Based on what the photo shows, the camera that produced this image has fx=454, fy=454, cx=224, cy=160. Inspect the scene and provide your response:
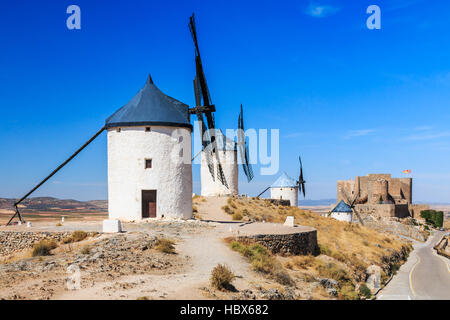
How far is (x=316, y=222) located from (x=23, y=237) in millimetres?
21325

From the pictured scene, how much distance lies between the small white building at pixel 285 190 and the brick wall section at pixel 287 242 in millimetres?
27081

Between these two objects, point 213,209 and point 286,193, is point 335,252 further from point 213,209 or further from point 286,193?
point 286,193

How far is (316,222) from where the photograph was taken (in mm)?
32531

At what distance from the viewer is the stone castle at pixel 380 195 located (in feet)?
182

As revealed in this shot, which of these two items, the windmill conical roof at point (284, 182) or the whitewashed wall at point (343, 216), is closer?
the whitewashed wall at point (343, 216)

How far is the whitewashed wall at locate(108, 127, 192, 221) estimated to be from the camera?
1983 cm

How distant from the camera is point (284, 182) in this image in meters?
45.9

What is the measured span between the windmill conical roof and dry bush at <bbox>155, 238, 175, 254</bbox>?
32.1 m

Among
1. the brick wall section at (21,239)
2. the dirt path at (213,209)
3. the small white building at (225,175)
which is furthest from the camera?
the small white building at (225,175)

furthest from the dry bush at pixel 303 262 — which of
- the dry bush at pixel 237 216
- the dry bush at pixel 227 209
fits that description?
the dry bush at pixel 227 209

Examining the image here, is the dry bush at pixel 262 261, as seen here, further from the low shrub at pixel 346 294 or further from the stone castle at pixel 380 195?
the stone castle at pixel 380 195

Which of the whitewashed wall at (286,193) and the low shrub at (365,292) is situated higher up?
the whitewashed wall at (286,193)
